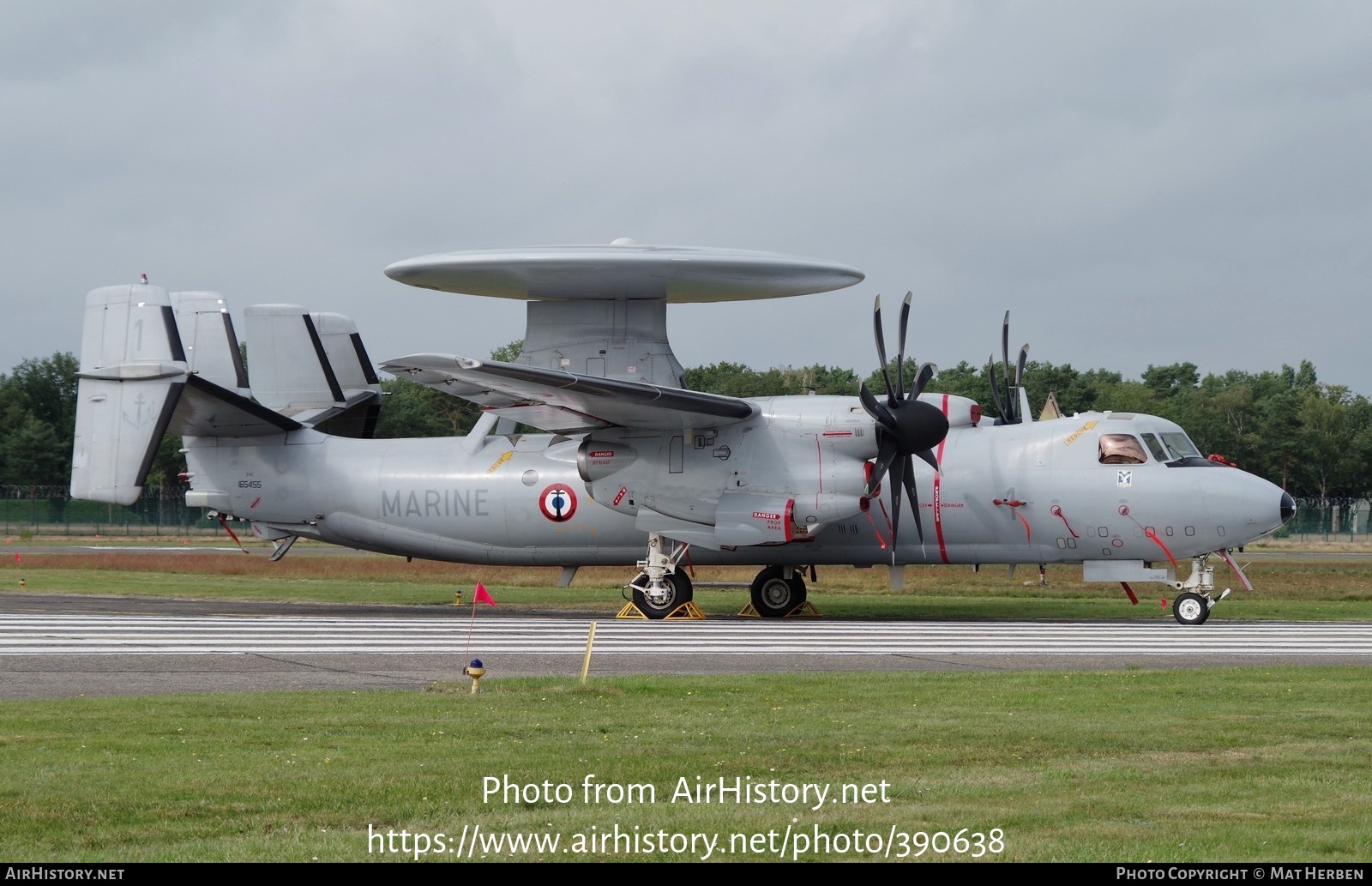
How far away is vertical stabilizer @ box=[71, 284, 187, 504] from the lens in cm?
2358

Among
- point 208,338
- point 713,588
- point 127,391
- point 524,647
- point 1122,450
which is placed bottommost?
point 713,588

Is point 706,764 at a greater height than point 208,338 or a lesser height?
lesser

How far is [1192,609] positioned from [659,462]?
949cm

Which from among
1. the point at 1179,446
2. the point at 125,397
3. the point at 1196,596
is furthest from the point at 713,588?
the point at 125,397

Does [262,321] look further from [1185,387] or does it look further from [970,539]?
[1185,387]

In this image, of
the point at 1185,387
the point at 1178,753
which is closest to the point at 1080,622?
the point at 1178,753

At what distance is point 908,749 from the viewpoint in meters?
9.28

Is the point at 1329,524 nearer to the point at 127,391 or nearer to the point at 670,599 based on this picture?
the point at 670,599

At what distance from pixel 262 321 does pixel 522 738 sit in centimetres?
2187

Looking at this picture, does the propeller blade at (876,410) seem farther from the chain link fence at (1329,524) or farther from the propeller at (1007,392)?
the chain link fence at (1329,524)

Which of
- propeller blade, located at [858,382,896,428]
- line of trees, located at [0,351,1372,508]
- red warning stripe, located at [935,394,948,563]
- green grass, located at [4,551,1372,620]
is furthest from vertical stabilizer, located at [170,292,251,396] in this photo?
line of trees, located at [0,351,1372,508]

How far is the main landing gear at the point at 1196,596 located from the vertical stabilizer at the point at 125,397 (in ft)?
59.4

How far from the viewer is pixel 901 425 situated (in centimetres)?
2231

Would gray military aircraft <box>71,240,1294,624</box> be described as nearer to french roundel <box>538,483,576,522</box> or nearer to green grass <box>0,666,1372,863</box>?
french roundel <box>538,483,576,522</box>
